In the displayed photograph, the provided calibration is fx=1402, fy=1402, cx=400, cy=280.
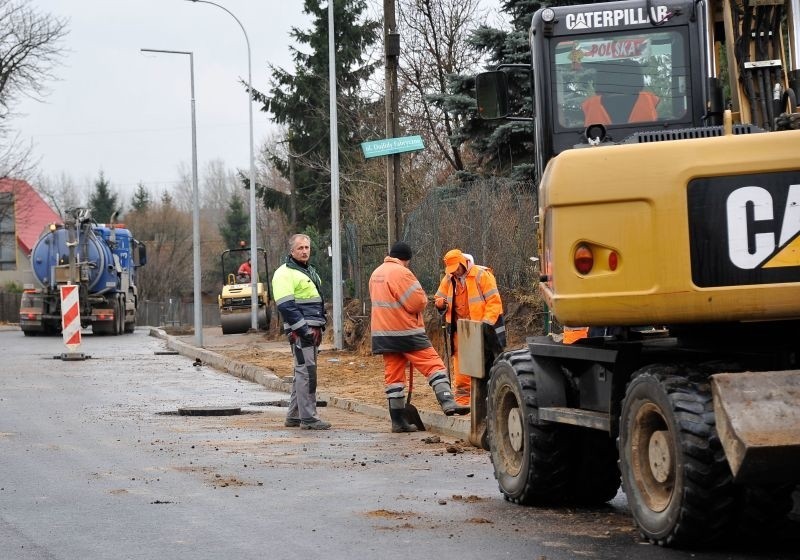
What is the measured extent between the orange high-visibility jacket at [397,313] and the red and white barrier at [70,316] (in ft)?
46.4

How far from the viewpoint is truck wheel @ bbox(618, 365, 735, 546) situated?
→ 6.50 meters

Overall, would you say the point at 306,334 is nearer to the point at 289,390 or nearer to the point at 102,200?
the point at 289,390

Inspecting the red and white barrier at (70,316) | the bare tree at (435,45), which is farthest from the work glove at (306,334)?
the bare tree at (435,45)

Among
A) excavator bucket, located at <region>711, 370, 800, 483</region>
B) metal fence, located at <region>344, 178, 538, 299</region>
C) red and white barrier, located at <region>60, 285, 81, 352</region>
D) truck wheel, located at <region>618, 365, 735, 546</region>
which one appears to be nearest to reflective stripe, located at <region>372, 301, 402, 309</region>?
metal fence, located at <region>344, 178, 538, 299</region>

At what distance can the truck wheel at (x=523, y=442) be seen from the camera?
8.54m

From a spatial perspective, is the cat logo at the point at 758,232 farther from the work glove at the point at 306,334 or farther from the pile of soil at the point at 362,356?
the pile of soil at the point at 362,356

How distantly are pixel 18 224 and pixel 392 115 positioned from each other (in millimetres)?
53446

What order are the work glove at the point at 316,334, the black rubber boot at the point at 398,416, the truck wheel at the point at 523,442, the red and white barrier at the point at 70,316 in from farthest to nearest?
the red and white barrier at the point at 70,316, the work glove at the point at 316,334, the black rubber boot at the point at 398,416, the truck wheel at the point at 523,442

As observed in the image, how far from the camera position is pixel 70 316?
91.1 feet

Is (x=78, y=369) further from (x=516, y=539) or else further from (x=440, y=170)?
(x=516, y=539)

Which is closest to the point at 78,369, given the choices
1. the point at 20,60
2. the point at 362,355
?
the point at 362,355

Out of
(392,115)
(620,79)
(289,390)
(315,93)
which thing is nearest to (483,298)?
(289,390)

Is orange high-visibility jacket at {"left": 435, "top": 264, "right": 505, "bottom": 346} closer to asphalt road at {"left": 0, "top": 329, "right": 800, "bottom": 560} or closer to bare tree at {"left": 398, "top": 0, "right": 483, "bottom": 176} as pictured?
asphalt road at {"left": 0, "top": 329, "right": 800, "bottom": 560}

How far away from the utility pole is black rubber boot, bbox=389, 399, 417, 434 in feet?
25.4
